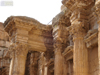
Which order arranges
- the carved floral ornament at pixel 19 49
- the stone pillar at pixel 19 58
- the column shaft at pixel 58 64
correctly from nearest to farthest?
the column shaft at pixel 58 64, the stone pillar at pixel 19 58, the carved floral ornament at pixel 19 49

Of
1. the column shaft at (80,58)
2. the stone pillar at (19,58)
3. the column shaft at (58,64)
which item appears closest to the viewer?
the column shaft at (80,58)

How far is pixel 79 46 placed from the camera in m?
9.73

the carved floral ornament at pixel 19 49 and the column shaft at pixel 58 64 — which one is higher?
the carved floral ornament at pixel 19 49

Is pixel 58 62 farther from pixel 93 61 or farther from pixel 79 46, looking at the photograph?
pixel 93 61

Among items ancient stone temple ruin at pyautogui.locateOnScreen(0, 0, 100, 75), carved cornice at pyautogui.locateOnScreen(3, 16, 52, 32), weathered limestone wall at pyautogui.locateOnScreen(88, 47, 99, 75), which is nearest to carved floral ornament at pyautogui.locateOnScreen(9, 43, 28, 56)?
ancient stone temple ruin at pyautogui.locateOnScreen(0, 0, 100, 75)

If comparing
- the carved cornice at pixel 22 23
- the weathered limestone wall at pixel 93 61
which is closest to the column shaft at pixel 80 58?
the weathered limestone wall at pixel 93 61

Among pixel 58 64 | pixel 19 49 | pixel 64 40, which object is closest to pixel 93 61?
pixel 58 64

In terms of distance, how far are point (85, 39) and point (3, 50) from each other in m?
17.5

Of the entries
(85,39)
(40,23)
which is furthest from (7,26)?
(85,39)

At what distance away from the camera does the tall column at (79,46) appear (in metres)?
9.34

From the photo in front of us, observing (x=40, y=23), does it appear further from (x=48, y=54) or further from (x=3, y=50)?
(x=3, y=50)

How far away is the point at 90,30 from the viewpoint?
30.7 feet

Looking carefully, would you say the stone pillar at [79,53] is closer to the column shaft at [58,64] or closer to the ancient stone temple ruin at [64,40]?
the ancient stone temple ruin at [64,40]

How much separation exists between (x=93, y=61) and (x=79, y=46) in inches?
38.8
